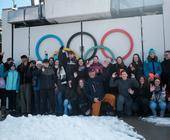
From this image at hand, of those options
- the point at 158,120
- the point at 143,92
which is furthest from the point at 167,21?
the point at 158,120

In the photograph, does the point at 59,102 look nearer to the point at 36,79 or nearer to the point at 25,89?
Result: the point at 36,79

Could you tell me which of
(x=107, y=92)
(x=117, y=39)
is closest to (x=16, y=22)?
(x=117, y=39)

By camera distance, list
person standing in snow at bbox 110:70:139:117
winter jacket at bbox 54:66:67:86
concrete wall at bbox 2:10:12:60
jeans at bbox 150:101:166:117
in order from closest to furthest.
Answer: jeans at bbox 150:101:166:117 < person standing in snow at bbox 110:70:139:117 < winter jacket at bbox 54:66:67:86 < concrete wall at bbox 2:10:12:60

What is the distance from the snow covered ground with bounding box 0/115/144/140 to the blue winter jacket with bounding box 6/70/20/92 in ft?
10.1

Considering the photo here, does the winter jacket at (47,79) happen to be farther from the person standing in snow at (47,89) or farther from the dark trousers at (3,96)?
the dark trousers at (3,96)

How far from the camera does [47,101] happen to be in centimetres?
951

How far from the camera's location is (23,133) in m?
5.64

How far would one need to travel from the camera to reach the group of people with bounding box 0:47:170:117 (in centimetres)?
854

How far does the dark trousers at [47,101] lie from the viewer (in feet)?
30.7

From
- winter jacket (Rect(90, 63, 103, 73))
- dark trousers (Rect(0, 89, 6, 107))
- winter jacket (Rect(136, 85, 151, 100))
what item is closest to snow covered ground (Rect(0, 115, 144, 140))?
winter jacket (Rect(136, 85, 151, 100))

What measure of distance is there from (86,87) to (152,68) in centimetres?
207

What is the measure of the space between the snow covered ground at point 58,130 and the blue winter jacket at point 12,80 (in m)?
3.09

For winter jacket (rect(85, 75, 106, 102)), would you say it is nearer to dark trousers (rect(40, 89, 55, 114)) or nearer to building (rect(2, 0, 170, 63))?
dark trousers (rect(40, 89, 55, 114))

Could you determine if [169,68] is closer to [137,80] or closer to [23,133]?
[137,80]
